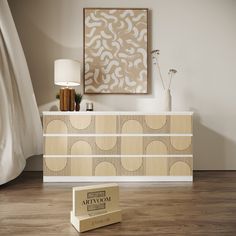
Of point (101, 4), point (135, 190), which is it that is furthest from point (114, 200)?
point (101, 4)

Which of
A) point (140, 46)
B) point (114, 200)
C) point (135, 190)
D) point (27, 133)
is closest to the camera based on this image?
point (114, 200)

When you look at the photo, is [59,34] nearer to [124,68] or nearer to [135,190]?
[124,68]

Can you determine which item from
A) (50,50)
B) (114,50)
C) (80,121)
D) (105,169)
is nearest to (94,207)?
(105,169)

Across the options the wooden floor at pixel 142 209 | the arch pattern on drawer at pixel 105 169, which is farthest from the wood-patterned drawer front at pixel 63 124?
the wooden floor at pixel 142 209

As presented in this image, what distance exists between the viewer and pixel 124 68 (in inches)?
124

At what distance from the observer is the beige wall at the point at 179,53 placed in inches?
125

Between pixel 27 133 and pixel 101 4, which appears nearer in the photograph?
pixel 27 133

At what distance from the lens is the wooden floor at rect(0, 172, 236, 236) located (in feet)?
4.56

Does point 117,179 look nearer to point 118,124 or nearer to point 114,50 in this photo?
point 118,124

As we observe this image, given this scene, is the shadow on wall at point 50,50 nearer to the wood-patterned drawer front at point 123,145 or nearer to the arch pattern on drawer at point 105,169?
the wood-patterned drawer front at point 123,145

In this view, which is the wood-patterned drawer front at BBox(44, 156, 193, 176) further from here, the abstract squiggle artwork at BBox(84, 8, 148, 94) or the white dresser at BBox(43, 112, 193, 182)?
the abstract squiggle artwork at BBox(84, 8, 148, 94)

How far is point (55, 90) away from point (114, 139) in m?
1.09

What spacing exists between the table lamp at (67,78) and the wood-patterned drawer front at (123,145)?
35 centimetres

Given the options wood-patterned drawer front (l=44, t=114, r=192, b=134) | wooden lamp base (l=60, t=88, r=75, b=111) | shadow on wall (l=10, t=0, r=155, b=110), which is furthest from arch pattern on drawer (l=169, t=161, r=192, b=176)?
wooden lamp base (l=60, t=88, r=75, b=111)
